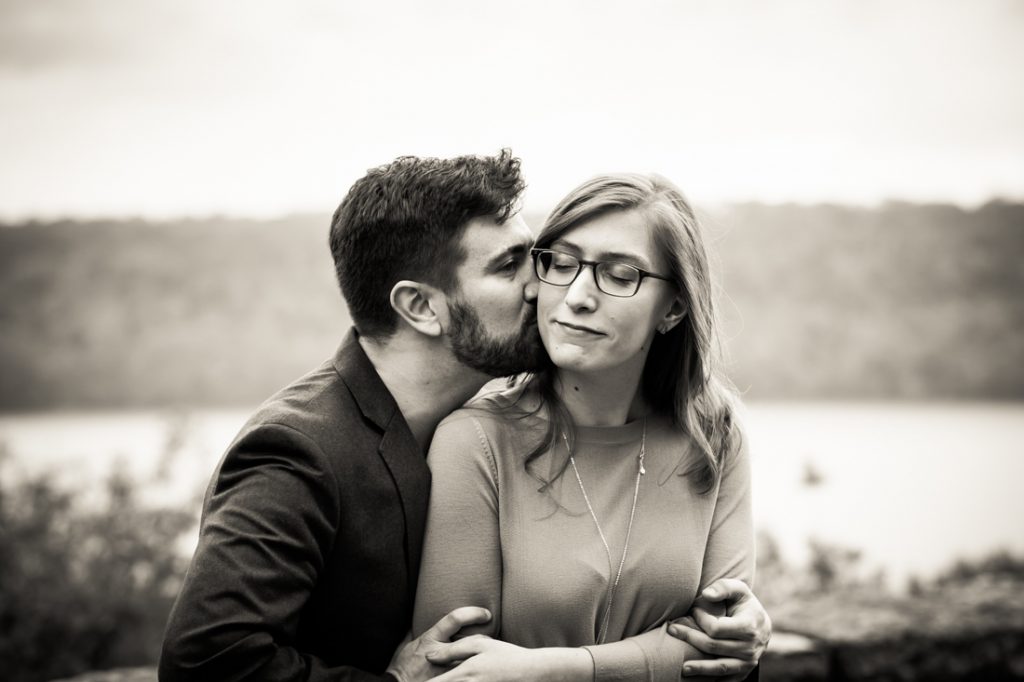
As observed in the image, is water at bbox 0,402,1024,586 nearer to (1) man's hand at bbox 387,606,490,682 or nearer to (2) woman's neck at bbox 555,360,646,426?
(2) woman's neck at bbox 555,360,646,426

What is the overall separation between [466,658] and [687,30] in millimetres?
4274

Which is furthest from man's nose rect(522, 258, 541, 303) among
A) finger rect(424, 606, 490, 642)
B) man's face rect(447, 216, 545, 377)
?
finger rect(424, 606, 490, 642)

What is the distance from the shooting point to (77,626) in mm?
4266

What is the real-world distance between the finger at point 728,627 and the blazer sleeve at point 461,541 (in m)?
0.52

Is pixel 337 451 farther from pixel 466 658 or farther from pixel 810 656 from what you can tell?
pixel 810 656

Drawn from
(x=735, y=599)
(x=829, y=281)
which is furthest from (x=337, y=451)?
(x=829, y=281)

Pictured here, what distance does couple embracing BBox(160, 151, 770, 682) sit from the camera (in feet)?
6.41

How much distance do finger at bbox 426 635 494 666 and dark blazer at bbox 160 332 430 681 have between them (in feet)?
0.48

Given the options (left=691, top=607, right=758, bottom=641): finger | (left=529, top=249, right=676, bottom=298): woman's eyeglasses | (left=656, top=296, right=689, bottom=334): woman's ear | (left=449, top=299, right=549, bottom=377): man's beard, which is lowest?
(left=691, top=607, right=758, bottom=641): finger

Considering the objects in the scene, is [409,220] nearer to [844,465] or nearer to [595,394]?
[595,394]

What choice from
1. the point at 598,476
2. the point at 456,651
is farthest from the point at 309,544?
the point at 598,476

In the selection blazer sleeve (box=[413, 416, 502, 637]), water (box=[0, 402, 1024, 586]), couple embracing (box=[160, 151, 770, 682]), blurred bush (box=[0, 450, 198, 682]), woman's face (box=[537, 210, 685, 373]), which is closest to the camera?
couple embracing (box=[160, 151, 770, 682])

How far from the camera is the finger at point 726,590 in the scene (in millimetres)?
2254

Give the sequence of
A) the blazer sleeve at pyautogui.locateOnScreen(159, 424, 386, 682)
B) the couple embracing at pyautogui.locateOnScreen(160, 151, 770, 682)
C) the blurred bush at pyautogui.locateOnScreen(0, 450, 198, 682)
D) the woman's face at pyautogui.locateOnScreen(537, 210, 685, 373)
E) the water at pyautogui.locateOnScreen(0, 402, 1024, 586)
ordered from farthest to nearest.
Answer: the water at pyautogui.locateOnScreen(0, 402, 1024, 586) → the blurred bush at pyautogui.locateOnScreen(0, 450, 198, 682) → the woman's face at pyautogui.locateOnScreen(537, 210, 685, 373) → the couple embracing at pyautogui.locateOnScreen(160, 151, 770, 682) → the blazer sleeve at pyautogui.locateOnScreen(159, 424, 386, 682)
